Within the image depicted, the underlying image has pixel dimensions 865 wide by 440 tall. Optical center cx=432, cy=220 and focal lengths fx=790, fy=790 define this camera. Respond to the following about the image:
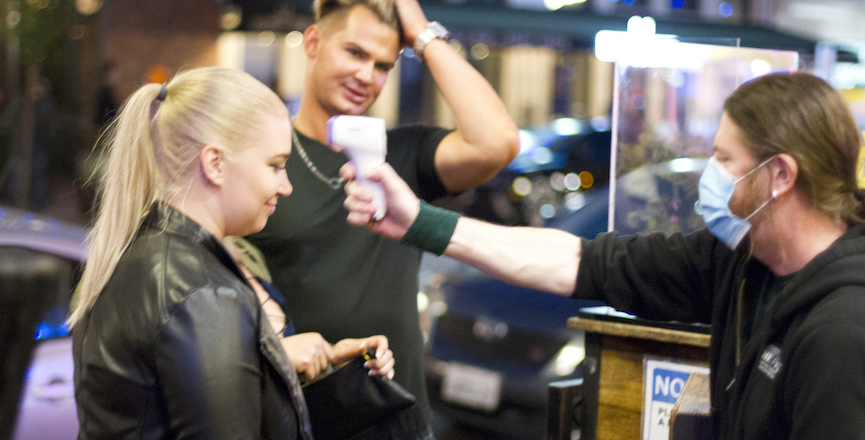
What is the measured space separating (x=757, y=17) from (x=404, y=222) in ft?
51.9

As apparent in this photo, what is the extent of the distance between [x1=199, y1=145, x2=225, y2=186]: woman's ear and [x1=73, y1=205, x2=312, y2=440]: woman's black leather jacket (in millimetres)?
166

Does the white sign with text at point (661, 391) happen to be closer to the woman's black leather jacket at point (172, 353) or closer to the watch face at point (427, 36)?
the watch face at point (427, 36)

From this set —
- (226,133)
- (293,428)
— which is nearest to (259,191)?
(226,133)

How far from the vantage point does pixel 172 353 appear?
1.36 m

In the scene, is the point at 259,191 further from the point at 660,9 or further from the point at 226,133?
the point at 660,9

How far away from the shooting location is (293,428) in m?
1.56

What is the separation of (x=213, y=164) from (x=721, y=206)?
4.06 feet

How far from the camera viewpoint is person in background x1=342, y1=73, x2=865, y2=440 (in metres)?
1.59

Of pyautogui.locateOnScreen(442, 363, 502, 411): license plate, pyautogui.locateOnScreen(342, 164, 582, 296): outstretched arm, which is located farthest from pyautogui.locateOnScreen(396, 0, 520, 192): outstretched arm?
pyautogui.locateOnScreen(442, 363, 502, 411): license plate

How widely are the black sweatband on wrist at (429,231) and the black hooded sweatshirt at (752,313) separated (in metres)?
0.41

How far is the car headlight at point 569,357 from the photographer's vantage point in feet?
14.2

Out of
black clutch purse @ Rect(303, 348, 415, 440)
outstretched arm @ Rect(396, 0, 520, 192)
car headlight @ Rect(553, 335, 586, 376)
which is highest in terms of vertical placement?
outstretched arm @ Rect(396, 0, 520, 192)

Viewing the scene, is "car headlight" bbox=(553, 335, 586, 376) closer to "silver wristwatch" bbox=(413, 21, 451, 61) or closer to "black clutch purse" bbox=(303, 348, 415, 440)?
"silver wristwatch" bbox=(413, 21, 451, 61)

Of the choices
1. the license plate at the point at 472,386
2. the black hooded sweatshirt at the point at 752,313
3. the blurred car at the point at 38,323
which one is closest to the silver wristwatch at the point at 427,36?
the black hooded sweatshirt at the point at 752,313
